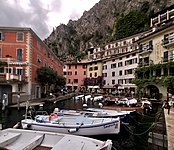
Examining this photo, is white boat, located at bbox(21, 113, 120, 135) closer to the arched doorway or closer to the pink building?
the arched doorway

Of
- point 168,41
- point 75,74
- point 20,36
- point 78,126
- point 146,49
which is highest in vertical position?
point 20,36

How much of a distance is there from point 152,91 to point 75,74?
4328 centimetres

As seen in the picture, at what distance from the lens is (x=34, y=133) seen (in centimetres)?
828

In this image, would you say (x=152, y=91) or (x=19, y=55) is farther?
(x=152, y=91)

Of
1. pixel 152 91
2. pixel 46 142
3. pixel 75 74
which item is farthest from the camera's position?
pixel 75 74

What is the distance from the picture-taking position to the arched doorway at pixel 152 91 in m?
37.5

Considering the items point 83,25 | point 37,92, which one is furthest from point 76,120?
point 83,25

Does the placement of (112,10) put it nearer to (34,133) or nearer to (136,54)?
(136,54)

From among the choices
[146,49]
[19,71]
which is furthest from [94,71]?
[19,71]

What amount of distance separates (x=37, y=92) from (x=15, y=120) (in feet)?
68.7

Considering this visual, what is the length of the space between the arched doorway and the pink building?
3891 cm

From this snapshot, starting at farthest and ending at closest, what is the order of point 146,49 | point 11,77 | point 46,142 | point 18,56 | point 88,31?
point 88,31 < point 146,49 < point 18,56 < point 11,77 < point 46,142

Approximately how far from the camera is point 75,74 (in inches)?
3078

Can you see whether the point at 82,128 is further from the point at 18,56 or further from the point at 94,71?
the point at 94,71
